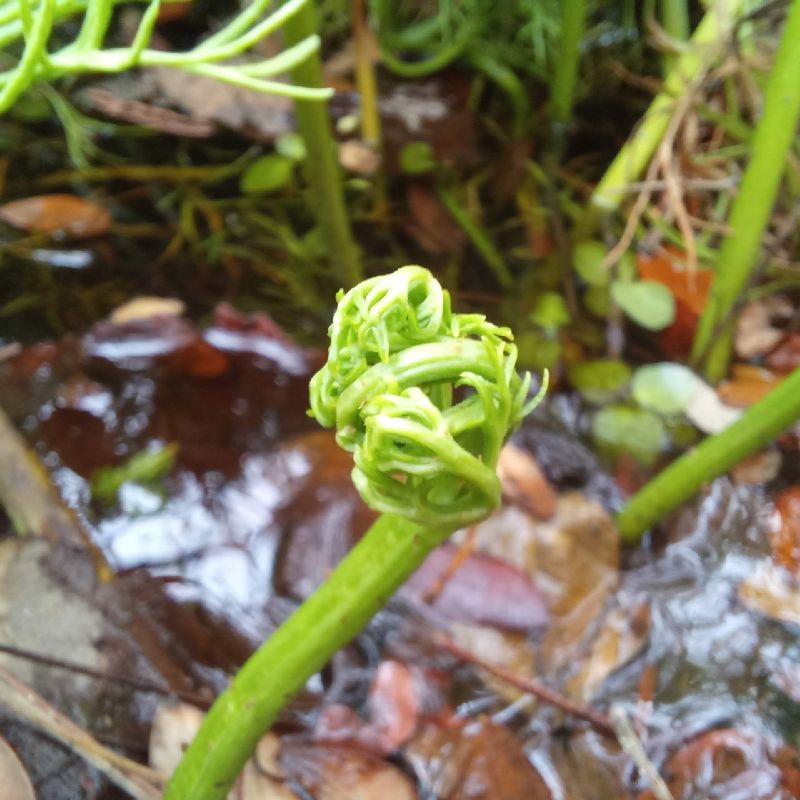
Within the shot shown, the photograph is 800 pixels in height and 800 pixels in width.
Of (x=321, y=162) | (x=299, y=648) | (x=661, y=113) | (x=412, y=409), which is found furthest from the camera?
(x=661, y=113)

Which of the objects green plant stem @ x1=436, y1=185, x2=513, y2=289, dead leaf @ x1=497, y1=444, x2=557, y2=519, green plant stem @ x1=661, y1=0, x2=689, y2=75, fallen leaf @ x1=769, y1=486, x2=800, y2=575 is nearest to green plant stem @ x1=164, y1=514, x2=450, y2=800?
dead leaf @ x1=497, y1=444, x2=557, y2=519

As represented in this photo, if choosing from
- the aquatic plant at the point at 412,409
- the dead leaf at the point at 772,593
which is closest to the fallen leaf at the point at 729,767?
the dead leaf at the point at 772,593

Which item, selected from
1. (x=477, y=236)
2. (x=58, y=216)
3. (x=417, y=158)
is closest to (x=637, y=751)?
(x=477, y=236)

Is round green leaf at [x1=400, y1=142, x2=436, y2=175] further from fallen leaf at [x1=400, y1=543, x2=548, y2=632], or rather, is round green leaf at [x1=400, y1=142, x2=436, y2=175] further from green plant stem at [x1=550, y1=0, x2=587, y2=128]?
fallen leaf at [x1=400, y1=543, x2=548, y2=632]

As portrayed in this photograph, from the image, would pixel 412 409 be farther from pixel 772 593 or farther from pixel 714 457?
pixel 772 593

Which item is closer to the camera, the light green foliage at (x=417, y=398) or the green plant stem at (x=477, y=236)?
the light green foliage at (x=417, y=398)

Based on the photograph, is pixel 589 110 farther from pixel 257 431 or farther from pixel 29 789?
pixel 29 789

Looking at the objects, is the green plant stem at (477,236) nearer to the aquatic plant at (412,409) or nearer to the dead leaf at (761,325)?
the dead leaf at (761,325)
